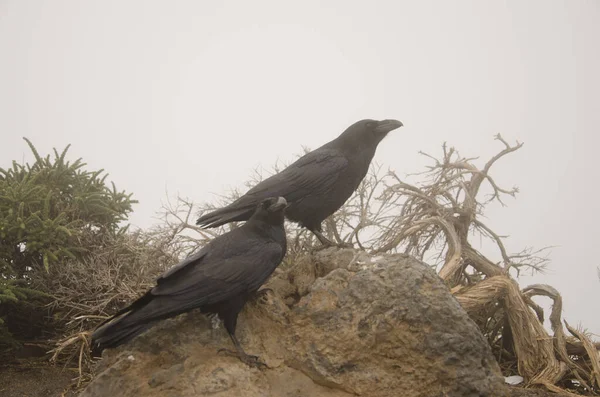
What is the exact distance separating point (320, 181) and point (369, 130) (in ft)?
2.90

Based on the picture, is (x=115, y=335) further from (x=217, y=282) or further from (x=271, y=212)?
(x=271, y=212)

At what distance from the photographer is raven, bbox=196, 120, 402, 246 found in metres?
4.93

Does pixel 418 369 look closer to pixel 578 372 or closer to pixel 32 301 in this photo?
pixel 578 372

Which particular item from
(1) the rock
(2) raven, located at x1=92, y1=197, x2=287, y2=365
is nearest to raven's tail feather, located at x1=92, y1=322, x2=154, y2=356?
(2) raven, located at x1=92, y1=197, x2=287, y2=365

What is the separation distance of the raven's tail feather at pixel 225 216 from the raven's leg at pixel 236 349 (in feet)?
3.55

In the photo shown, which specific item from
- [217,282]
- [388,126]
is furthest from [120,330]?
[388,126]

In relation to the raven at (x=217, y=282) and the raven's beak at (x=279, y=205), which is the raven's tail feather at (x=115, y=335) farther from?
the raven's beak at (x=279, y=205)

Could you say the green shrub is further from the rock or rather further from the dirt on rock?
the rock

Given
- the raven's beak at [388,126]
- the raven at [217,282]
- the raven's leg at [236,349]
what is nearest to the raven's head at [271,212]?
the raven at [217,282]

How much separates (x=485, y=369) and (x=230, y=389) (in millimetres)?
1901

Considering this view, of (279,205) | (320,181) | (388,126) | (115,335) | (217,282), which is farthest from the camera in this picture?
(388,126)

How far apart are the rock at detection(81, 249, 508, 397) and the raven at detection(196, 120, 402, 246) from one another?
1.07m

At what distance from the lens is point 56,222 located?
693 centimetres

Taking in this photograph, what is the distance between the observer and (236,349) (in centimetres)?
394
